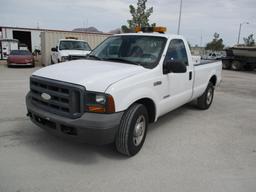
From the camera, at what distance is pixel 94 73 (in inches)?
132

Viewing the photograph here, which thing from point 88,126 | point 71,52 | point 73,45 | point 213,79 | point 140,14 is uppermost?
point 140,14

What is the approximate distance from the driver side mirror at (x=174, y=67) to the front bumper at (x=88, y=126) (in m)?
1.36

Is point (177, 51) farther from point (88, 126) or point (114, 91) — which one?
point (88, 126)

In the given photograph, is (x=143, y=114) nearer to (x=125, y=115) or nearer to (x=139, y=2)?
(x=125, y=115)

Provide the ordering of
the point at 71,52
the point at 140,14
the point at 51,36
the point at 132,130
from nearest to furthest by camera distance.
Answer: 1. the point at 132,130
2. the point at 71,52
3. the point at 51,36
4. the point at 140,14

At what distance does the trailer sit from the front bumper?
20.1 meters

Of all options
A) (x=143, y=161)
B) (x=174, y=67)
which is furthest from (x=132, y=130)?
(x=174, y=67)

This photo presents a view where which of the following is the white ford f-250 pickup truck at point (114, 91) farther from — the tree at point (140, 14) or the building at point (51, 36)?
the tree at point (140, 14)

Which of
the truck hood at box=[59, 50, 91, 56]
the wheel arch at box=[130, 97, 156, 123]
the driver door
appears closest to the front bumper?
the wheel arch at box=[130, 97, 156, 123]

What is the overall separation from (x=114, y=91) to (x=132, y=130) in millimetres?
731

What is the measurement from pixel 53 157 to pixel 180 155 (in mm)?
2031

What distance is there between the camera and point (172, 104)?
4.63m

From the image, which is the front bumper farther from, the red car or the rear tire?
the red car

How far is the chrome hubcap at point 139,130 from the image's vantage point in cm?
369
